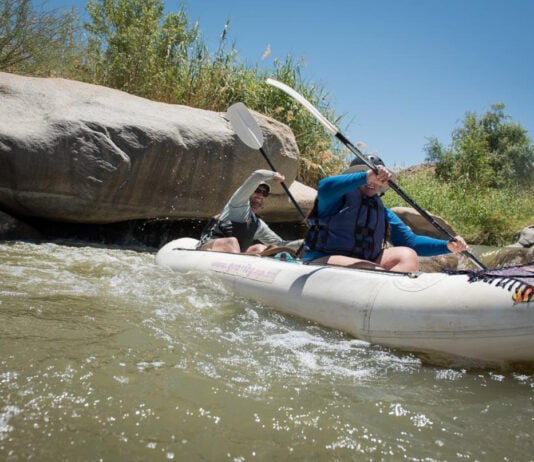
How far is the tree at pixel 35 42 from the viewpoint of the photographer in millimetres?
6602

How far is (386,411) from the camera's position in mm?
1590

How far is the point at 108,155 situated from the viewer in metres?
5.10

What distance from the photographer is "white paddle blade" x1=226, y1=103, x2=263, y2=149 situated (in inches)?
189

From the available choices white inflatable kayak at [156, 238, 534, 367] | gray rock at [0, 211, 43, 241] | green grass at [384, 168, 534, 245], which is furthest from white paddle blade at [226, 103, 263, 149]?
green grass at [384, 168, 534, 245]

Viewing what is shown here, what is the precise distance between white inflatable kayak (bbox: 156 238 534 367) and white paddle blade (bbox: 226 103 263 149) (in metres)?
2.22

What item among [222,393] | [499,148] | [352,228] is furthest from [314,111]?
[499,148]

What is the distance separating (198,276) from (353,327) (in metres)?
1.46

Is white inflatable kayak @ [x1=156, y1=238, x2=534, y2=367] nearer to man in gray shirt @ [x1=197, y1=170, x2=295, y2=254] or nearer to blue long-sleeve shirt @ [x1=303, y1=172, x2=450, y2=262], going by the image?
blue long-sleeve shirt @ [x1=303, y1=172, x2=450, y2=262]

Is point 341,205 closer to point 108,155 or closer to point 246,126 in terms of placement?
point 246,126

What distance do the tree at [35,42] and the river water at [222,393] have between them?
5.28 meters

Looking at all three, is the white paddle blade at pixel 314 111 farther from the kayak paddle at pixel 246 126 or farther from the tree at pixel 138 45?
the tree at pixel 138 45

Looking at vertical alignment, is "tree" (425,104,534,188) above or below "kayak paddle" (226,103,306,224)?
above

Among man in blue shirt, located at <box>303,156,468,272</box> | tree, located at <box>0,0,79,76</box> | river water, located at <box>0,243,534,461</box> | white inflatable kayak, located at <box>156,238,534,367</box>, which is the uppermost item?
tree, located at <box>0,0,79,76</box>

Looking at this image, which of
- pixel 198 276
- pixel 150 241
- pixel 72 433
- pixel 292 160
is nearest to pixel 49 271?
pixel 198 276
